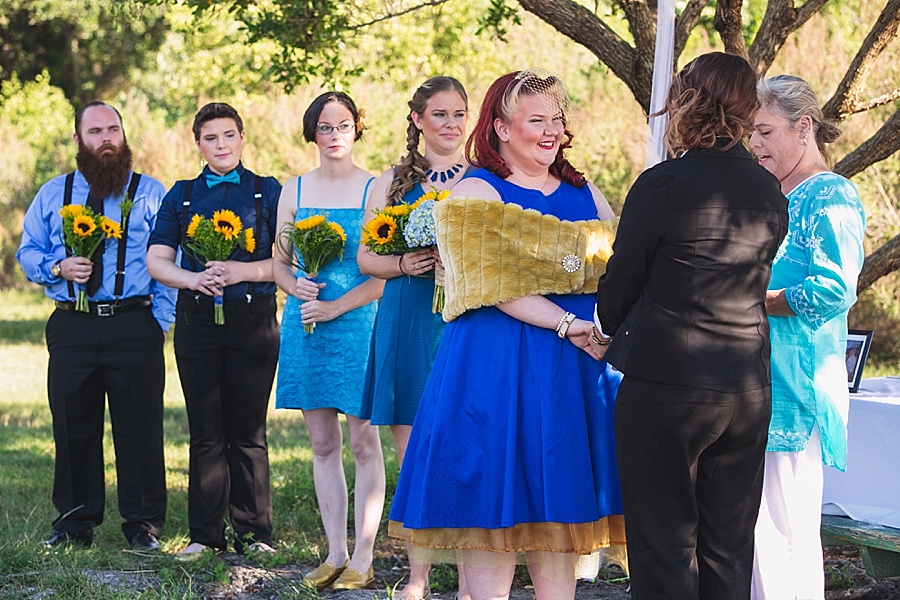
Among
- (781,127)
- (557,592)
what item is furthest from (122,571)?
(781,127)

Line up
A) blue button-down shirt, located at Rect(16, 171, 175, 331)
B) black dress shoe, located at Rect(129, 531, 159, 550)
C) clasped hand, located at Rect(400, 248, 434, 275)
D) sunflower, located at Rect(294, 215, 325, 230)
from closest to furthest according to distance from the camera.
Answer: clasped hand, located at Rect(400, 248, 434, 275), sunflower, located at Rect(294, 215, 325, 230), black dress shoe, located at Rect(129, 531, 159, 550), blue button-down shirt, located at Rect(16, 171, 175, 331)

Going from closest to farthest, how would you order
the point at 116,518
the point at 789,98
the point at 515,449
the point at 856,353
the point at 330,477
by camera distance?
the point at 515,449
the point at 789,98
the point at 856,353
the point at 330,477
the point at 116,518

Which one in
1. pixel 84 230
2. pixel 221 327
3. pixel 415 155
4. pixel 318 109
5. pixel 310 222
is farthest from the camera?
pixel 84 230

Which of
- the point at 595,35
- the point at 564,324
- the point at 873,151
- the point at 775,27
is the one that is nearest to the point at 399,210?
the point at 564,324

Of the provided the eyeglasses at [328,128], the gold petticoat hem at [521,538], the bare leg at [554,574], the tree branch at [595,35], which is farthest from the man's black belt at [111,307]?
the bare leg at [554,574]

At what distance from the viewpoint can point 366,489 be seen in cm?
561

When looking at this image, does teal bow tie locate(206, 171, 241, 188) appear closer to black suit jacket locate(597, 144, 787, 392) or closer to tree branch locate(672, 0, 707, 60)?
tree branch locate(672, 0, 707, 60)

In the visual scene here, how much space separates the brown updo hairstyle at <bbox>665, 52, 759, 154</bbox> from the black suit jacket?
0.19 ft

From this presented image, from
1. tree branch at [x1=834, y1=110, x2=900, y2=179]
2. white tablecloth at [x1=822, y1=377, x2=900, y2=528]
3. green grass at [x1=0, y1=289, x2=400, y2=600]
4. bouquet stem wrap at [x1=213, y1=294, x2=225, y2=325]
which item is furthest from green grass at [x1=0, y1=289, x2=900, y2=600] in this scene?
tree branch at [x1=834, y1=110, x2=900, y2=179]

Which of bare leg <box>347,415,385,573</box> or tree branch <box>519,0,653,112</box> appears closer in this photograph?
bare leg <box>347,415,385,573</box>

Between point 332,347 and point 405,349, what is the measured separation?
0.63 m

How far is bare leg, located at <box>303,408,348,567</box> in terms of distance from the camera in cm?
571

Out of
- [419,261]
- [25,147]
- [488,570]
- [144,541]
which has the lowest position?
[144,541]

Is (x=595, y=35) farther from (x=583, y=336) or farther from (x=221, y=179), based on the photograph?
(x=583, y=336)
